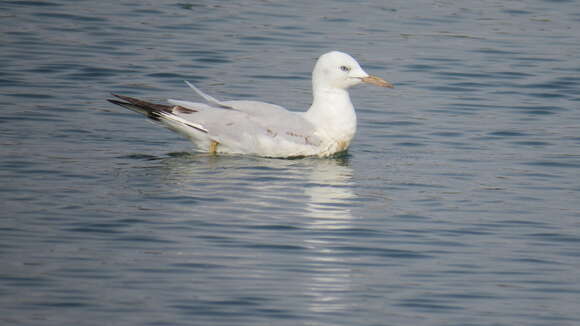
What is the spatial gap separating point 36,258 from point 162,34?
966 centimetres

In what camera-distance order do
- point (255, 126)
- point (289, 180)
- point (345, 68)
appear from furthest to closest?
point (345, 68), point (255, 126), point (289, 180)

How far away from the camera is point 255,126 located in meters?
11.2

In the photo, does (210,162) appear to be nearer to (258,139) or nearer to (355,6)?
(258,139)

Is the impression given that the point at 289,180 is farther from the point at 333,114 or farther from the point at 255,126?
the point at 333,114

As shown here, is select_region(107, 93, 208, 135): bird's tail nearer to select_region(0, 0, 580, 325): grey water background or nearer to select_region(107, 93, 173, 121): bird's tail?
select_region(107, 93, 173, 121): bird's tail

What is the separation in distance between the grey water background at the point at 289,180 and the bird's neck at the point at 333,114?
0.27m

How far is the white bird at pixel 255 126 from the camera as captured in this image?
1123 cm

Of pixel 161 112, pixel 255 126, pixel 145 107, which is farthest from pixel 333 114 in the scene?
pixel 145 107

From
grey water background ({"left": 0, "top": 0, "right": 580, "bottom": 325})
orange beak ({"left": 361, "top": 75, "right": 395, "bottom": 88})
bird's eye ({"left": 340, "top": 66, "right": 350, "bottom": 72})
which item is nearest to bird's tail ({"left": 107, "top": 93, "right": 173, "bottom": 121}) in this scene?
grey water background ({"left": 0, "top": 0, "right": 580, "bottom": 325})

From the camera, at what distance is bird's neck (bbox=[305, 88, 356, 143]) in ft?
38.2

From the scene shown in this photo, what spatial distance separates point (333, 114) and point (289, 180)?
1.43m

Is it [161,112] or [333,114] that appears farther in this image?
[333,114]

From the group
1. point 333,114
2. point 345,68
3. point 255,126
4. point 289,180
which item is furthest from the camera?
point 345,68

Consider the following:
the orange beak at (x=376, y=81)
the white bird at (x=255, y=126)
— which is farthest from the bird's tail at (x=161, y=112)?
the orange beak at (x=376, y=81)
